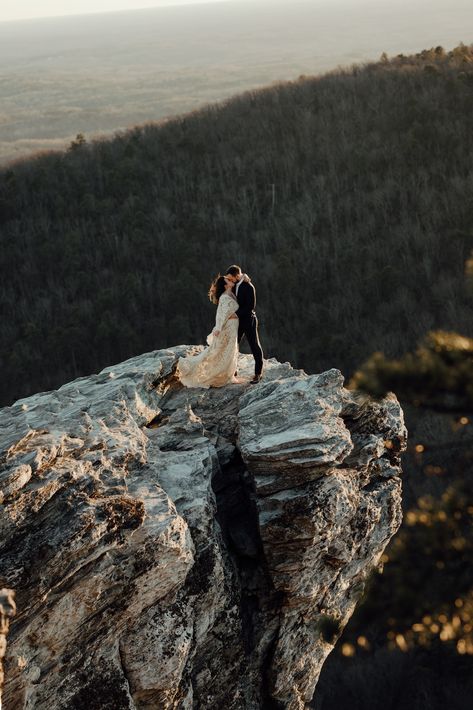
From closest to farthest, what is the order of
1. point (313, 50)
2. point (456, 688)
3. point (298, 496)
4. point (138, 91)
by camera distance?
point (298, 496) → point (456, 688) → point (138, 91) → point (313, 50)

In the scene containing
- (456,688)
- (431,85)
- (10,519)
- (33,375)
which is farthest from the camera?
(431,85)

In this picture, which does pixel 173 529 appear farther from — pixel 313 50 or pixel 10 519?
pixel 313 50

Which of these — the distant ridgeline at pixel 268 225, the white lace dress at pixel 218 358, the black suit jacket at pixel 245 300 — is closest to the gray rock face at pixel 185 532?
the white lace dress at pixel 218 358

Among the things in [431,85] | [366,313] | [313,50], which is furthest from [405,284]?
Result: [313,50]

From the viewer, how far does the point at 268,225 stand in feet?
106

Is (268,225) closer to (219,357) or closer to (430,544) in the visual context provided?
(219,357)

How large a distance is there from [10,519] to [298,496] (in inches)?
131

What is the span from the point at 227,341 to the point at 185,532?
4188 mm

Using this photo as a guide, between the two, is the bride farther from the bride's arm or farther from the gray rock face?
the gray rock face

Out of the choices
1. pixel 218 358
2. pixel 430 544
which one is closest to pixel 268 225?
pixel 218 358

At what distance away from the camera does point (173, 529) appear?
918 centimetres

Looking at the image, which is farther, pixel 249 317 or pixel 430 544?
pixel 249 317

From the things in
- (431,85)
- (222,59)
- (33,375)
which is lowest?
(222,59)

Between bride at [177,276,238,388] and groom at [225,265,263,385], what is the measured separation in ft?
0.28
